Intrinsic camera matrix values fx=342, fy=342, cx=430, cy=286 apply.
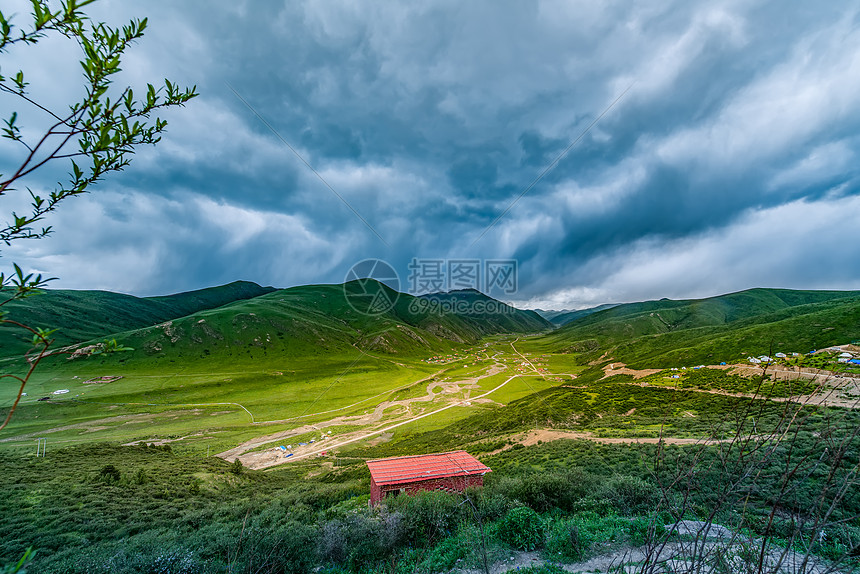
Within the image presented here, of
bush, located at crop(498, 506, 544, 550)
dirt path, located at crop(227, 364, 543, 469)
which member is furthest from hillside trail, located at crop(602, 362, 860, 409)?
dirt path, located at crop(227, 364, 543, 469)

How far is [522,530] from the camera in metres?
9.92

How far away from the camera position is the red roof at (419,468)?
1575cm

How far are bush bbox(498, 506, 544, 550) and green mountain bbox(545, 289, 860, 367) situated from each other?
9.34 metres

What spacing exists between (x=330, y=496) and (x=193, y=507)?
6.01m

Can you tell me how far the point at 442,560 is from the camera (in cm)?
874

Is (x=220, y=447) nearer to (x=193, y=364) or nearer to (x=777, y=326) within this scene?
(x=193, y=364)

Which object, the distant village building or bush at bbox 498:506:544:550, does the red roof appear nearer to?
the distant village building

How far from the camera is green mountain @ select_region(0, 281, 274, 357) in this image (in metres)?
78.5

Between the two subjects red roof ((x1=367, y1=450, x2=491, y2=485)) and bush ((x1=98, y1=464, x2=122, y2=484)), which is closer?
red roof ((x1=367, y1=450, x2=491, y2=485))

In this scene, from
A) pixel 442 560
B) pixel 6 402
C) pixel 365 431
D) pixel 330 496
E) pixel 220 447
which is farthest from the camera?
pixel 6 402

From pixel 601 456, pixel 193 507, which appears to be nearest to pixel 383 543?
pixel 193 507

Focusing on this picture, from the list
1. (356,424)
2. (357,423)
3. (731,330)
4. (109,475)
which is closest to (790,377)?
(731,330)

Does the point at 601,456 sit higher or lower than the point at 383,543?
lower

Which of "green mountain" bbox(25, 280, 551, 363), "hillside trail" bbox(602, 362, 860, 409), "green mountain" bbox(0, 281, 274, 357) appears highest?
"green mountain" bbox(0, 281, 274, 357)
